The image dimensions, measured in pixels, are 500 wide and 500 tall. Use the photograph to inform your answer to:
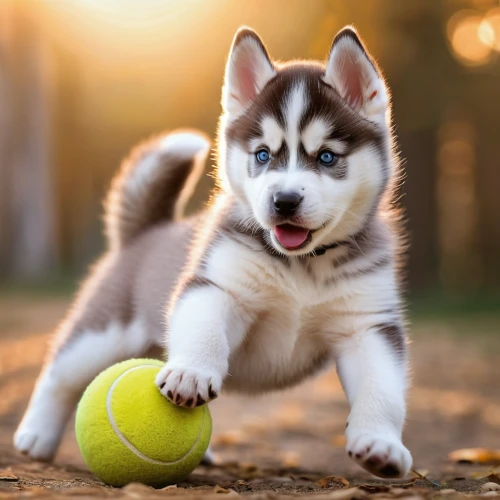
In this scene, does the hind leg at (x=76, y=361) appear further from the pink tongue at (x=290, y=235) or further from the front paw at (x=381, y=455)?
the front paw at (x=381, y=455)

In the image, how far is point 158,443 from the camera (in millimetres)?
2889

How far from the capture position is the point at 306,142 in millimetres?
3137

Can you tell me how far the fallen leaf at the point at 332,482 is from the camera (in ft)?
10.1

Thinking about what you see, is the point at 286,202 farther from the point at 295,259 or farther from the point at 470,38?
the point at 470,38

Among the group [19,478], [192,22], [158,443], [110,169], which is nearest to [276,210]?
[158,443]

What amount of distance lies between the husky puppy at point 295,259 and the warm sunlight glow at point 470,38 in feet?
29.5

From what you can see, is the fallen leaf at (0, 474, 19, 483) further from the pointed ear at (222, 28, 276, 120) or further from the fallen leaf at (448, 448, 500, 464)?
the fallen leaf at (448, 448, 500, 464)

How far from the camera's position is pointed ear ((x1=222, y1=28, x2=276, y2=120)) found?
11.3 feet

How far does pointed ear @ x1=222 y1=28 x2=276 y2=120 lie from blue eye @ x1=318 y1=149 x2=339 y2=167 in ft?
1.54

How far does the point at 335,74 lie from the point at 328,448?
7.41 feet

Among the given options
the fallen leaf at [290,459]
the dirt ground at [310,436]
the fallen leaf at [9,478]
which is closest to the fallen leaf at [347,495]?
the dirt ground at [310,436]

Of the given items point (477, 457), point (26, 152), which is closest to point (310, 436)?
point (477, 457)

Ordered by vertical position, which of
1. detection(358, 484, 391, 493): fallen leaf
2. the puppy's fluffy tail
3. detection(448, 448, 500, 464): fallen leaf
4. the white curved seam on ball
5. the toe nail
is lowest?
detection(448, 448, 500, 464): fallen leaf

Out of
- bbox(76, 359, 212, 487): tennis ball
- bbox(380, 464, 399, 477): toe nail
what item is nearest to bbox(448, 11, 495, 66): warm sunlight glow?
bbox(76, 359, 212, 487): tennis ball
